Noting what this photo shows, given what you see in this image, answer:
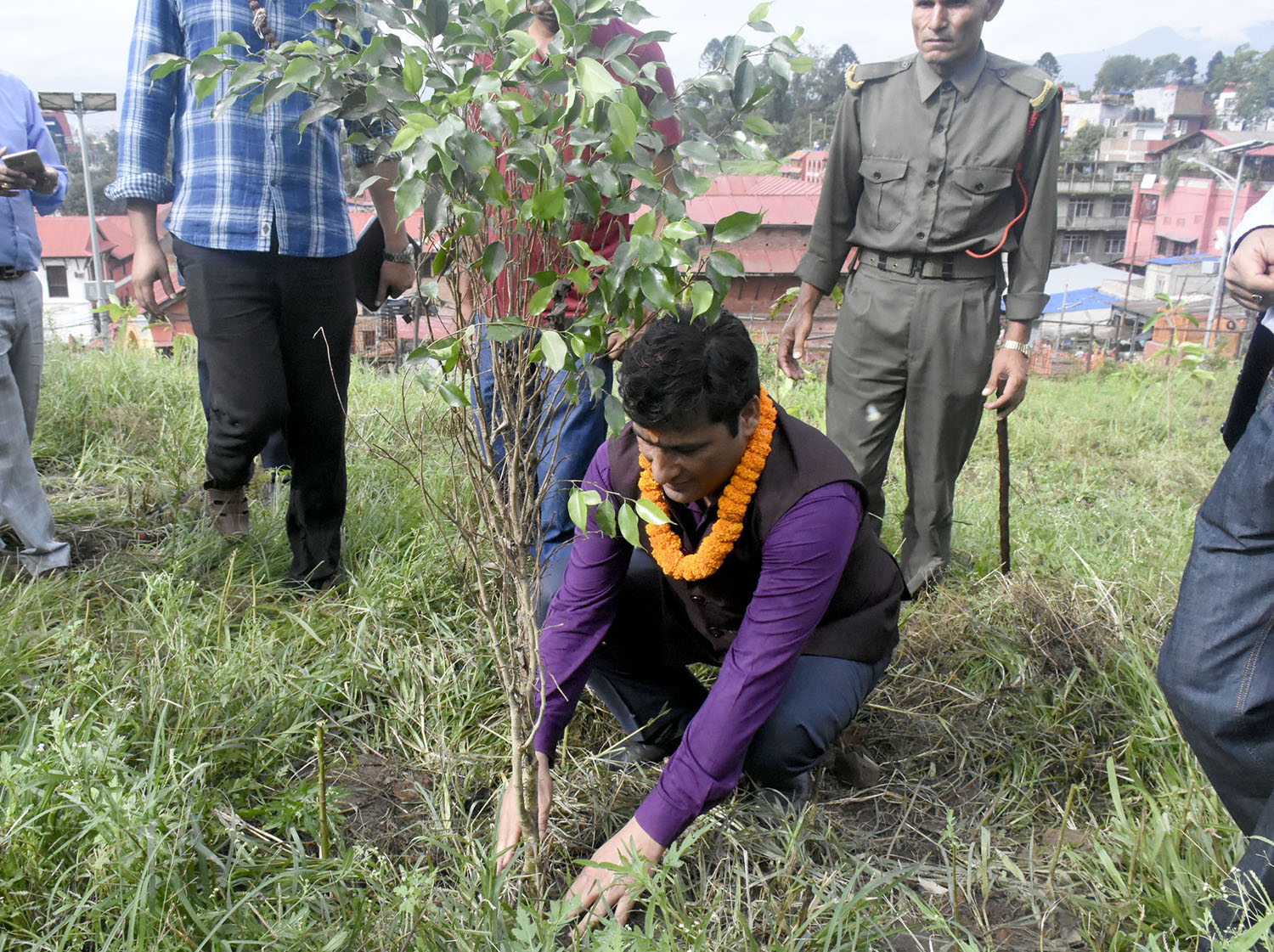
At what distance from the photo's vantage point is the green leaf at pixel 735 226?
3.97 feet

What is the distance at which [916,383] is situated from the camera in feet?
9.49

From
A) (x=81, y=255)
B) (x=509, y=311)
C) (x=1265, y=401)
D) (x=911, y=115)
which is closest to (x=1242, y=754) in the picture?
(x=1265, y=401)

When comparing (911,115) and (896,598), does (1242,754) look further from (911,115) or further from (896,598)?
(911,115)

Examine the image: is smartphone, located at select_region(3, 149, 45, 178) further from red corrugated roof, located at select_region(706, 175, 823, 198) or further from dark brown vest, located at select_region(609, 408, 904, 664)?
red corrugated roof, located at select_region(706, 175, 823, 198)

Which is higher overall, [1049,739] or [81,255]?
[1049,739]

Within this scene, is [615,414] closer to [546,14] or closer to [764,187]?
[546,14]

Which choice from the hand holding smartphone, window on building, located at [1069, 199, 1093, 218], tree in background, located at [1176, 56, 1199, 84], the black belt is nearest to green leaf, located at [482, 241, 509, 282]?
the black belt

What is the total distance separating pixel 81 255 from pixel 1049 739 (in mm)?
44016

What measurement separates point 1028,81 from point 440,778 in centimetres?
242

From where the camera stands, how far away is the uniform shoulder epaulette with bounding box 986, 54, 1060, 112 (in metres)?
2.72

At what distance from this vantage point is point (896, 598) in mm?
2086

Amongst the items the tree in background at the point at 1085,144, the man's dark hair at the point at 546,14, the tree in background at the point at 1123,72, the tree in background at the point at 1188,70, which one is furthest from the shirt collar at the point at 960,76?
the tree in background at the point at 1123,72

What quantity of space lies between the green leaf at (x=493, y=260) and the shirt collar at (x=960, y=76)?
6.42 feet

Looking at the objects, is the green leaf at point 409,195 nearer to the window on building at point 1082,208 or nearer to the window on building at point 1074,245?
the window on building at point 1082,208
